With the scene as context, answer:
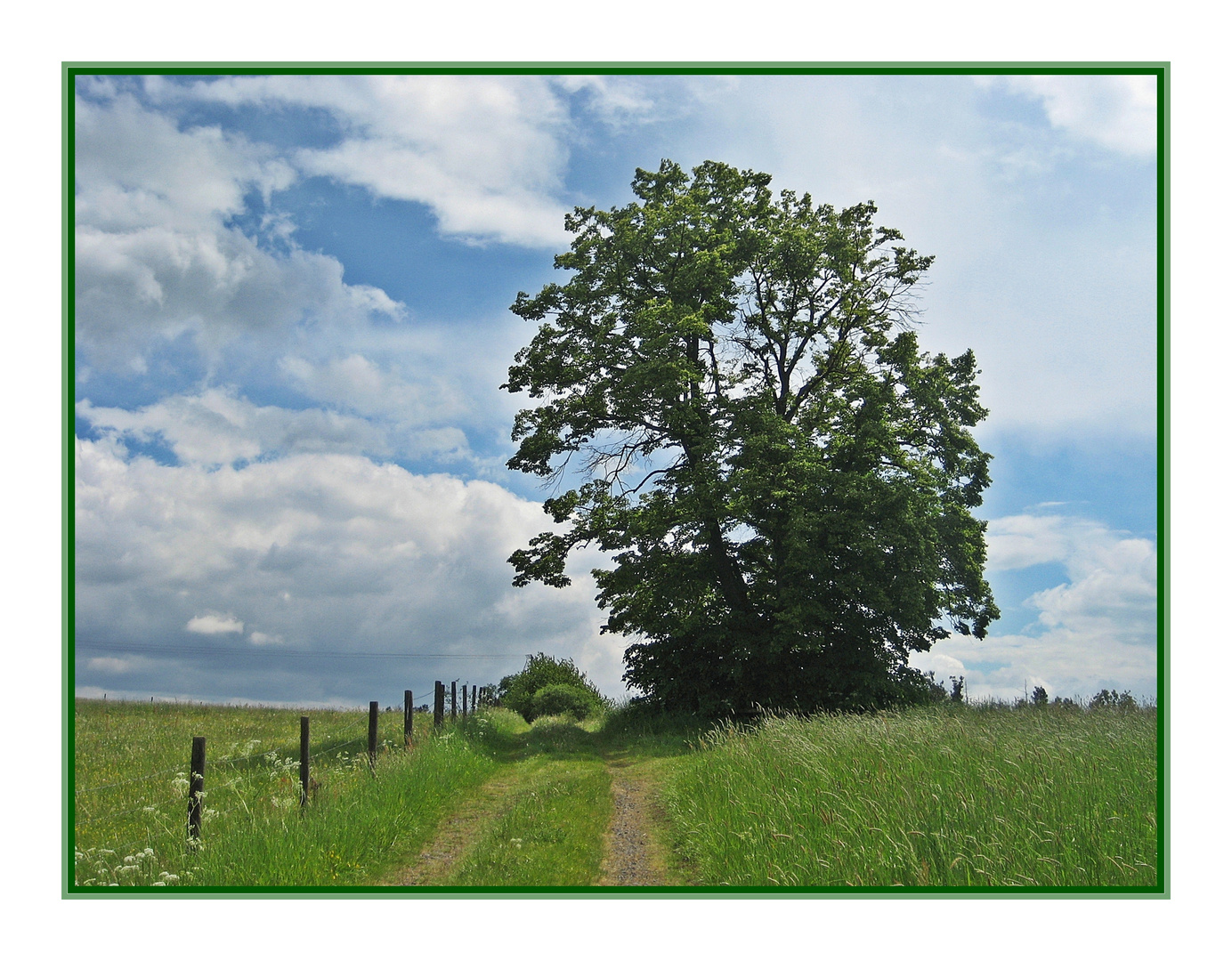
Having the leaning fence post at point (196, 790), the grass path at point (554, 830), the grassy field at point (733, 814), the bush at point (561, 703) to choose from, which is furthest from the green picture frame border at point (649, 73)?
the bush at point (561, 703)

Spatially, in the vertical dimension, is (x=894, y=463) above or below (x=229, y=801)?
above

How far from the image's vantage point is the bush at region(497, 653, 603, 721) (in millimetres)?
30359

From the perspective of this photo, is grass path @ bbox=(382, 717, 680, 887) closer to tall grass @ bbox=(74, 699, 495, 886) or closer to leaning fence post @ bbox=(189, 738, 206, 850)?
tall grass @ bbox=(74, 699, 495, 886)

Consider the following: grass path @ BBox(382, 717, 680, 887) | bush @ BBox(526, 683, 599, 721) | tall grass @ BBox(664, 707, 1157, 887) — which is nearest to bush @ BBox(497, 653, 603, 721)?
bush @ BBox(526, 683, 599, 721)

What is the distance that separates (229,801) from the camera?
10.3 meters

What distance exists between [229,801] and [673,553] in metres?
14.3

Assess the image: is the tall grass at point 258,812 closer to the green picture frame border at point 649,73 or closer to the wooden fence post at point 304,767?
the wooden fence post at point 304,767

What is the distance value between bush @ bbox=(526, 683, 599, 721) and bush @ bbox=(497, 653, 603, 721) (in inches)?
11.5

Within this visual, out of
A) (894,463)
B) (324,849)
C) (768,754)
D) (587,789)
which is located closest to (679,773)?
(587,789)

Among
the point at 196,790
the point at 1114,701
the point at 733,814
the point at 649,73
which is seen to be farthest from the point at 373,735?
the point at 1114,701

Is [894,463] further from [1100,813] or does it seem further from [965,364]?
[1100,813]

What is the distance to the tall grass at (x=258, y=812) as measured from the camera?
843 cm

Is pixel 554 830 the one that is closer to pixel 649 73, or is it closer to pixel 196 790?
pixel 196 790

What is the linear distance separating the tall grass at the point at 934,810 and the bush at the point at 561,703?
54.1 ft
